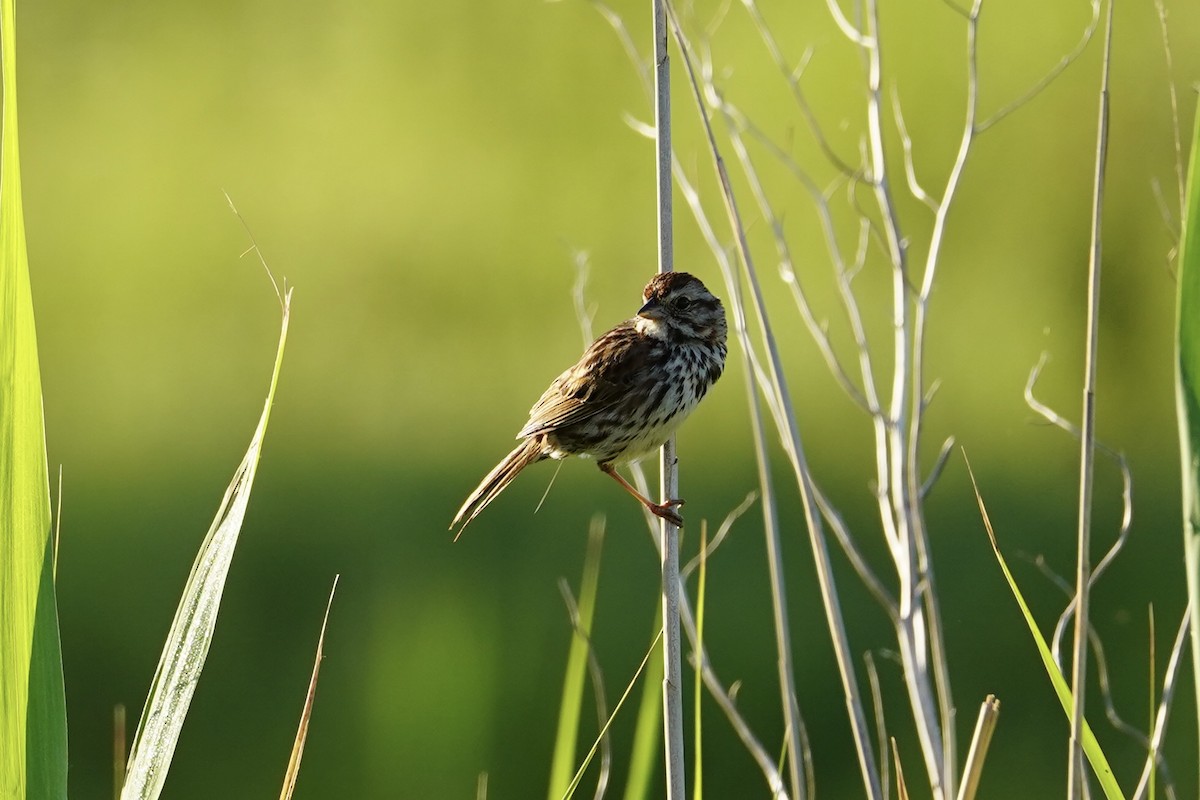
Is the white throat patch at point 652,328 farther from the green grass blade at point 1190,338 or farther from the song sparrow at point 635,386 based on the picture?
the green grass blade at point 1190,338

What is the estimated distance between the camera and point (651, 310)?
276cm

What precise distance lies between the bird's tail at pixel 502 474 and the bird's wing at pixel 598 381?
0.05 metres

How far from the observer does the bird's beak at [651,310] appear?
8.95ft

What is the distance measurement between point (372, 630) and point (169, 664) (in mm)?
3745

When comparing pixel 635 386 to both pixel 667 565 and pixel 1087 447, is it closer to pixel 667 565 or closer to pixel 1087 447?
pixel 667 565

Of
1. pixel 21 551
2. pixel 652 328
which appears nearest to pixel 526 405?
pixel 652 328

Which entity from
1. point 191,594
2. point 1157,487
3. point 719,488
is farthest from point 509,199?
point 191,594

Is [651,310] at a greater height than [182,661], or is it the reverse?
[651,310]

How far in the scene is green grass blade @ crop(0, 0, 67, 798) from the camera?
123cm

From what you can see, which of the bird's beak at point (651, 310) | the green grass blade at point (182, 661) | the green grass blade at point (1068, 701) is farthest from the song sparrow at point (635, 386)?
the green grass blade at point (182, 661)

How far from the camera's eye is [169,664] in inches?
52.2

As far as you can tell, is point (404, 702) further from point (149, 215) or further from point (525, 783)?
point (149, 215)

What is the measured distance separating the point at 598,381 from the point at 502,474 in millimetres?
286

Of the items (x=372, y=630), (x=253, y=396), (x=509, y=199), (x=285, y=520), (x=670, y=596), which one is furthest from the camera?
(x=509, y=199)
